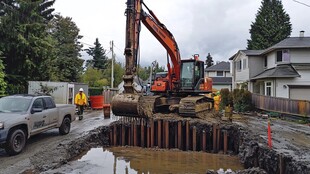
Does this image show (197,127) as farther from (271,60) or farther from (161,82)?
(271,60)

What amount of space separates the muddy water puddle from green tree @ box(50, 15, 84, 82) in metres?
18.4

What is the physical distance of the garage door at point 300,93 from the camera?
23.0m

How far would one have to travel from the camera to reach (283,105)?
20.1 meters

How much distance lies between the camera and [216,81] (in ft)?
163

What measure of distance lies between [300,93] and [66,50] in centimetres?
2949

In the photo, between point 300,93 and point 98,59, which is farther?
point 98,59

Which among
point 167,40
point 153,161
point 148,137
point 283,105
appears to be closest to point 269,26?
point 283,105

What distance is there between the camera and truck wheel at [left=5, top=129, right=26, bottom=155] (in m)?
8.40

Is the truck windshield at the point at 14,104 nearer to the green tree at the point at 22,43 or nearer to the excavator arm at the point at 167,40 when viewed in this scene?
the excavator arm at the point at 167,40

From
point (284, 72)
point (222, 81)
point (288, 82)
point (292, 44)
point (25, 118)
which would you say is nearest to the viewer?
point (25, 118)

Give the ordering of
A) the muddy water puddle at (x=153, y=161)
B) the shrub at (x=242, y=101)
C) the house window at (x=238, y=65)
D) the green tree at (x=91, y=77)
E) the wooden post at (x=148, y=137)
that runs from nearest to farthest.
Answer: the muddy water puddle at (x=153, y=161) → the wooden post at (x=148, y=137) → the shrub at (x=242, y=101) → the house window at (x=238, y=65) → the green tree at (x=91, y=77)

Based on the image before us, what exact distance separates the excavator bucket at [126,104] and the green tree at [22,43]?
13.6 meters

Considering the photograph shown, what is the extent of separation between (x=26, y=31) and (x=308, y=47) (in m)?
22.2

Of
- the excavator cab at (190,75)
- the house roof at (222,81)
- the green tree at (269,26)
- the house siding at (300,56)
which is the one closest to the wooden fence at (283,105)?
the house siding at (300,56)
